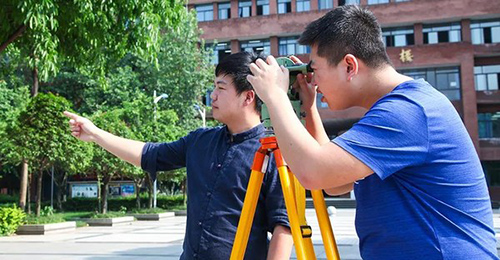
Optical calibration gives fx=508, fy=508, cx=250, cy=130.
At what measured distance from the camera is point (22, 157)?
13.8m

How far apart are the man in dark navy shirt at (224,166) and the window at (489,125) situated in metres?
29.3

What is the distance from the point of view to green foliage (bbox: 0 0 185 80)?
601 cm

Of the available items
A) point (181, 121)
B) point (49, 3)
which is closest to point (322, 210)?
point (49, 3)

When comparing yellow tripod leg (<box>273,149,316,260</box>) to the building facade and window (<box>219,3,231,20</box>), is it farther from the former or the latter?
window (<box>219,3,231,20</box>)

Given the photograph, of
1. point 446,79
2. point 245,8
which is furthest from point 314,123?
point 245,8

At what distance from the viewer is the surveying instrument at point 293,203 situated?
4.87 ft

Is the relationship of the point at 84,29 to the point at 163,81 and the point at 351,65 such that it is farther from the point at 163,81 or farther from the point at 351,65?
the point at 163,81

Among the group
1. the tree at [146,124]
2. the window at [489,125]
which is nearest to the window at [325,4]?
the window at [489,125]

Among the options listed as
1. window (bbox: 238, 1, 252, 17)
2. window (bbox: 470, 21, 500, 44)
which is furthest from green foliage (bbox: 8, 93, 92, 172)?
window (bbox: 470, 21, 500, 44)

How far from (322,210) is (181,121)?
79.5 ft

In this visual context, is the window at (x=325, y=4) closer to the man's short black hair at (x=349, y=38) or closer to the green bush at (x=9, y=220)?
the green bush at (x=9, y=220)

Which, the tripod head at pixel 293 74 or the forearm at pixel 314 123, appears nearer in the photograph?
the tripod head at pixel 293 74

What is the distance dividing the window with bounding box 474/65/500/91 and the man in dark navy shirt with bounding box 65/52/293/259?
29.1m

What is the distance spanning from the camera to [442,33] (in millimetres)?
29625
